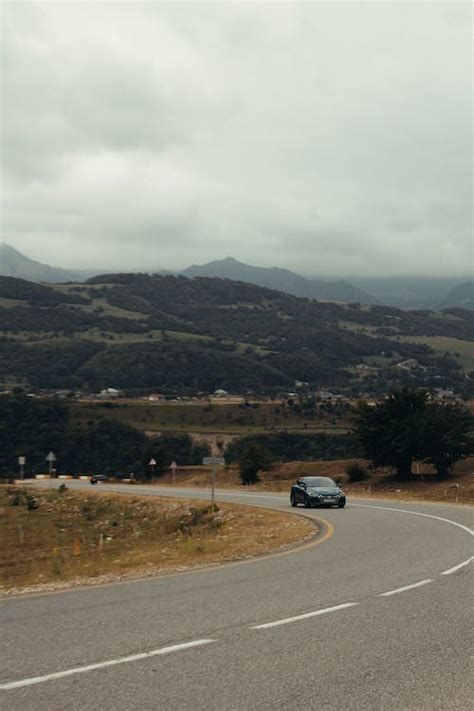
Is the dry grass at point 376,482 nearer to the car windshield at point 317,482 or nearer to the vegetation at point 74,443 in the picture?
the car windshield at point 317,482

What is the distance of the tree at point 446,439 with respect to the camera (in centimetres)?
4381

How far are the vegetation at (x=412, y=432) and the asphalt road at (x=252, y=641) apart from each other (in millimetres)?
30763

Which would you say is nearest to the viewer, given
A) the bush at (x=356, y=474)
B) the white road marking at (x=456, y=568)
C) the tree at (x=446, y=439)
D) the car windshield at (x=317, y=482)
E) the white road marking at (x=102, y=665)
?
the white road marking at (x=102, y=665)

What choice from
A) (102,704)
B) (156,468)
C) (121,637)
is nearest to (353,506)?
(121,637)

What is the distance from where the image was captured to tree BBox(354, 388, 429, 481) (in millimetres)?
44406

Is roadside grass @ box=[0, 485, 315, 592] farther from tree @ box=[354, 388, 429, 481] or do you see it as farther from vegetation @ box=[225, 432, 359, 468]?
vegetation @ box=[225, 432, 359, 468]

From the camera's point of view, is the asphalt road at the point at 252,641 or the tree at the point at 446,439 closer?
the asphalt road at the point at 252,641

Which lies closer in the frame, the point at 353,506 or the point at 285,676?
the point at 285,676

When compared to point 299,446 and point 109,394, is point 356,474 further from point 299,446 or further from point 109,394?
point 109,394

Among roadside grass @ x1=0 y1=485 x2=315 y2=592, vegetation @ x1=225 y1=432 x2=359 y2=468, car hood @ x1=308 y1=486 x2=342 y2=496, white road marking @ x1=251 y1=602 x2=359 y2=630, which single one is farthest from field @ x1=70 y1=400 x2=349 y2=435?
white road marking @ x1=251 y1=602 x2=359 y2=630

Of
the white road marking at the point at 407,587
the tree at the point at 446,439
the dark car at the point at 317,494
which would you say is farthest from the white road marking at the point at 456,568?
the tree at the point at 446,439

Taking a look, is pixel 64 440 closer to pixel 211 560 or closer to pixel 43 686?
pixel 211 560

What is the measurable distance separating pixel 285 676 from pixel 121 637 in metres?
2.31

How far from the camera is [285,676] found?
6.79 meters
